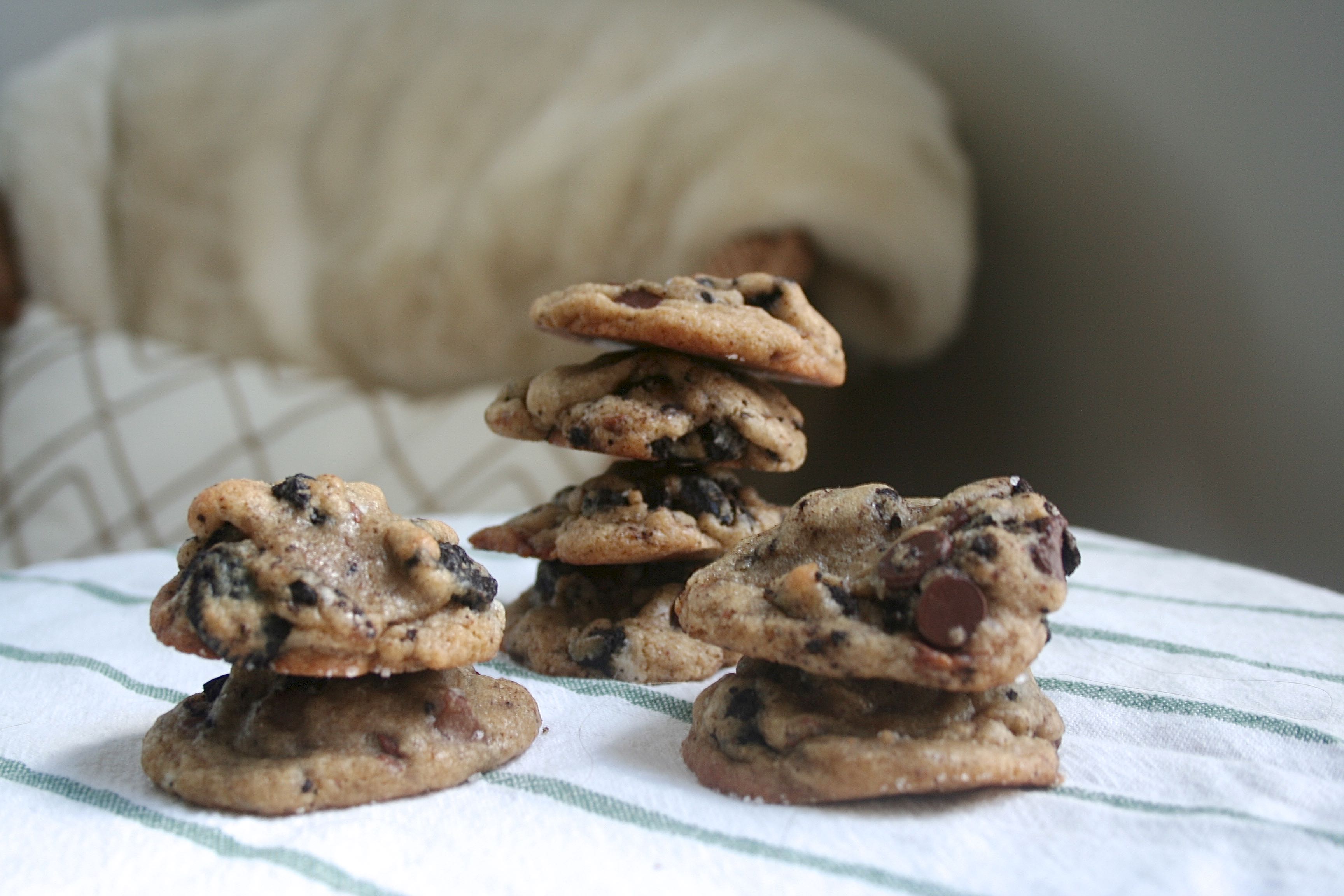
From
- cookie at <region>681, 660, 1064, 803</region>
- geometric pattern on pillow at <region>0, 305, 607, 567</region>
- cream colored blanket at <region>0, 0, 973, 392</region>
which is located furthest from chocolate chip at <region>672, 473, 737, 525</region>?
geometric pattern on pillow at <region>0, 305, 607, 567</region>

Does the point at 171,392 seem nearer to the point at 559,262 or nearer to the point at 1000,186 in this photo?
the point at 559,262

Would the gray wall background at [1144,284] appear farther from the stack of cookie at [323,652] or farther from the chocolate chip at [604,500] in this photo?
the stack of cookie at [323,652]

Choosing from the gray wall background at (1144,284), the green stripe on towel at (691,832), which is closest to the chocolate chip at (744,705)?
the green stripe on towel at (691,832)

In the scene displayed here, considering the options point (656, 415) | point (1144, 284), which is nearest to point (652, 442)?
point (656, 415)

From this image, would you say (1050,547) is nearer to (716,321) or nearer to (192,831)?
(716,321)

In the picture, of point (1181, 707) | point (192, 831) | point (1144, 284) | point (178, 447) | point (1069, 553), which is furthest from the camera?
point (178, 447)

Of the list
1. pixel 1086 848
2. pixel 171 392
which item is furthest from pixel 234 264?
pixel 1086 848

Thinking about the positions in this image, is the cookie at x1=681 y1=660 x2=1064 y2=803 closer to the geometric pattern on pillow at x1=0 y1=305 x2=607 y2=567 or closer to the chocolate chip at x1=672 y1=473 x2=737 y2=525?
the chocolate chip at x1=672 y1=473 x2=737 y2=525
